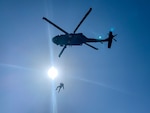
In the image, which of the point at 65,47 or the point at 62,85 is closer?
the point at 65,47

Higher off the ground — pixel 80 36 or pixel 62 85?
pixel 80 36

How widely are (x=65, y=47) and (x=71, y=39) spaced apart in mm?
1827

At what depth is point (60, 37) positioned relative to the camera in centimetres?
3544

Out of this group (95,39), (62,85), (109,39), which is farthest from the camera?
(62,85)

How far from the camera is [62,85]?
43.6 m

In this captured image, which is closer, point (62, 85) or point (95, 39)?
point (95, 39)

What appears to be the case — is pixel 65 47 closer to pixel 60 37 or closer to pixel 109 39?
pixel 60 37

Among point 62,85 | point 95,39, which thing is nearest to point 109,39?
point 95,39

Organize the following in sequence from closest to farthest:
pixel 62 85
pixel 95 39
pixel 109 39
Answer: pixel 109 39 < pixel 95 39 < pixel 62 85

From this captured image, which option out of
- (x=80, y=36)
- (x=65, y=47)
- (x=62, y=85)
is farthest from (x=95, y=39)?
(x=62, y=85)

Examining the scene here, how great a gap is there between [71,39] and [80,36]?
5.36 feet

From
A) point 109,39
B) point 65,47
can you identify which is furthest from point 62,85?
point 109,39

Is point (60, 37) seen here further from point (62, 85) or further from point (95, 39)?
point (62, 85)

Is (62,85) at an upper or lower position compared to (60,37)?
lower
